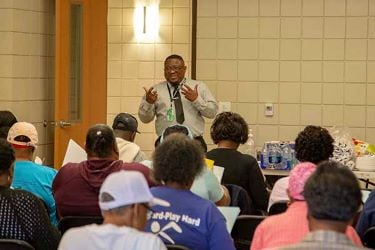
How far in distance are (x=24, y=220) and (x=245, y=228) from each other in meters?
1.09

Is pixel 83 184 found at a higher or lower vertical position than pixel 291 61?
lower

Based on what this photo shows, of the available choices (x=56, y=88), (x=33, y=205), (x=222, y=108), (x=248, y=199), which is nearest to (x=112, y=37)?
(x=56, y=88)

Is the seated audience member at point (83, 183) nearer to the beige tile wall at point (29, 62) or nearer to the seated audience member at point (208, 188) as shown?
the seated audience member at point (208, 188)

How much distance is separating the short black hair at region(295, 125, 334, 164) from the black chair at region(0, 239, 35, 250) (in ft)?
5.77

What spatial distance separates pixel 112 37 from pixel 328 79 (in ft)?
7.40

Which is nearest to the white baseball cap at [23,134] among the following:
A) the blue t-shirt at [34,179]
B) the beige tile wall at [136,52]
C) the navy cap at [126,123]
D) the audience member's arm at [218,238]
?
the blue t-shirt at [34,179]

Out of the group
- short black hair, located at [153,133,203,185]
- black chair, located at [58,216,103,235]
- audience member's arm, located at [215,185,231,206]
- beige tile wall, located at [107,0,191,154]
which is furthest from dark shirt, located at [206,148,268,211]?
beige tile wall, located at [107,0,191,154]

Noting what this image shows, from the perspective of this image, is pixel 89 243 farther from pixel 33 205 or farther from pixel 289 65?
pixel 289 65

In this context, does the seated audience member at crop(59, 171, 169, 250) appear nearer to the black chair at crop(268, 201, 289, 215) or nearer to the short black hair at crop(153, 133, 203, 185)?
the short black hair at crop(153, 133, 203, 185)

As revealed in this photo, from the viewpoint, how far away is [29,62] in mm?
7074

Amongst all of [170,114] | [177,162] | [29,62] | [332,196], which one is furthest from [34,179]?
[29,62]

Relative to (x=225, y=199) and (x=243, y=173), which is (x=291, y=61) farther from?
(x=225, y=199)

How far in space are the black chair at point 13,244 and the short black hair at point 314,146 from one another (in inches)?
69.2

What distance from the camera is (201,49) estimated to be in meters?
7.12
